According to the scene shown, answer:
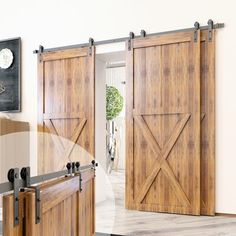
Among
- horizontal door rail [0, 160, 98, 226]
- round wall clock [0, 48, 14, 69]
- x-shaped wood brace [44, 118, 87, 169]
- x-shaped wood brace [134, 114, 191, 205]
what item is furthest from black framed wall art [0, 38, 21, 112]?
horizontal door rail [0, 160, 98, 226]

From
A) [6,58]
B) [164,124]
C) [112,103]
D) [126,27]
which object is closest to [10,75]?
[6,58]

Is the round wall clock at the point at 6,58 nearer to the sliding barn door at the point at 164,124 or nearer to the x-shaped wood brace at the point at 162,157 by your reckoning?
the sliding barn door at the point at 164,124

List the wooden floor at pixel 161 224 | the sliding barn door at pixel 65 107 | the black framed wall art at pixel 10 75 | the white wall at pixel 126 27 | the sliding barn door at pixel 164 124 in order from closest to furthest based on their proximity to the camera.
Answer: the wooden floor at pixel 161 224 < the white wall at pixel 126 27 < the sliding barn door at pixel 164 124 < the sliding barn door at pixel 65 107 < the black framed wall art at pixel 10 75

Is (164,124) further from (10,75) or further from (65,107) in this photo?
(10,75)

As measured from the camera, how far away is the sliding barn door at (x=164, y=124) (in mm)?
3945

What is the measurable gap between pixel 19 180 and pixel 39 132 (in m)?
3.93

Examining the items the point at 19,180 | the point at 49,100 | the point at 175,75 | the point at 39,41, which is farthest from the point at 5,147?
the point at 19,180

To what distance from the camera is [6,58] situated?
5297 mm

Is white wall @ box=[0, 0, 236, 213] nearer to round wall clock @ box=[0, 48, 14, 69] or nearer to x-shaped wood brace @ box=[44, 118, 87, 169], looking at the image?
round wall clock @ box=[0, 48, 14, 69]

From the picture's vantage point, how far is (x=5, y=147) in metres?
4.75

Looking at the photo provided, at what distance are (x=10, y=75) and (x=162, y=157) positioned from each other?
302 cm

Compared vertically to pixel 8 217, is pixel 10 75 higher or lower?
higher

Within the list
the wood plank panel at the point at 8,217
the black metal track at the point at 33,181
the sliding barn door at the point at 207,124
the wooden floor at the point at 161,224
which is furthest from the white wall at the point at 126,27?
the wood plank panel at the point at 8,217

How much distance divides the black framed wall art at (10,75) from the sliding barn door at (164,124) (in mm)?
2065
